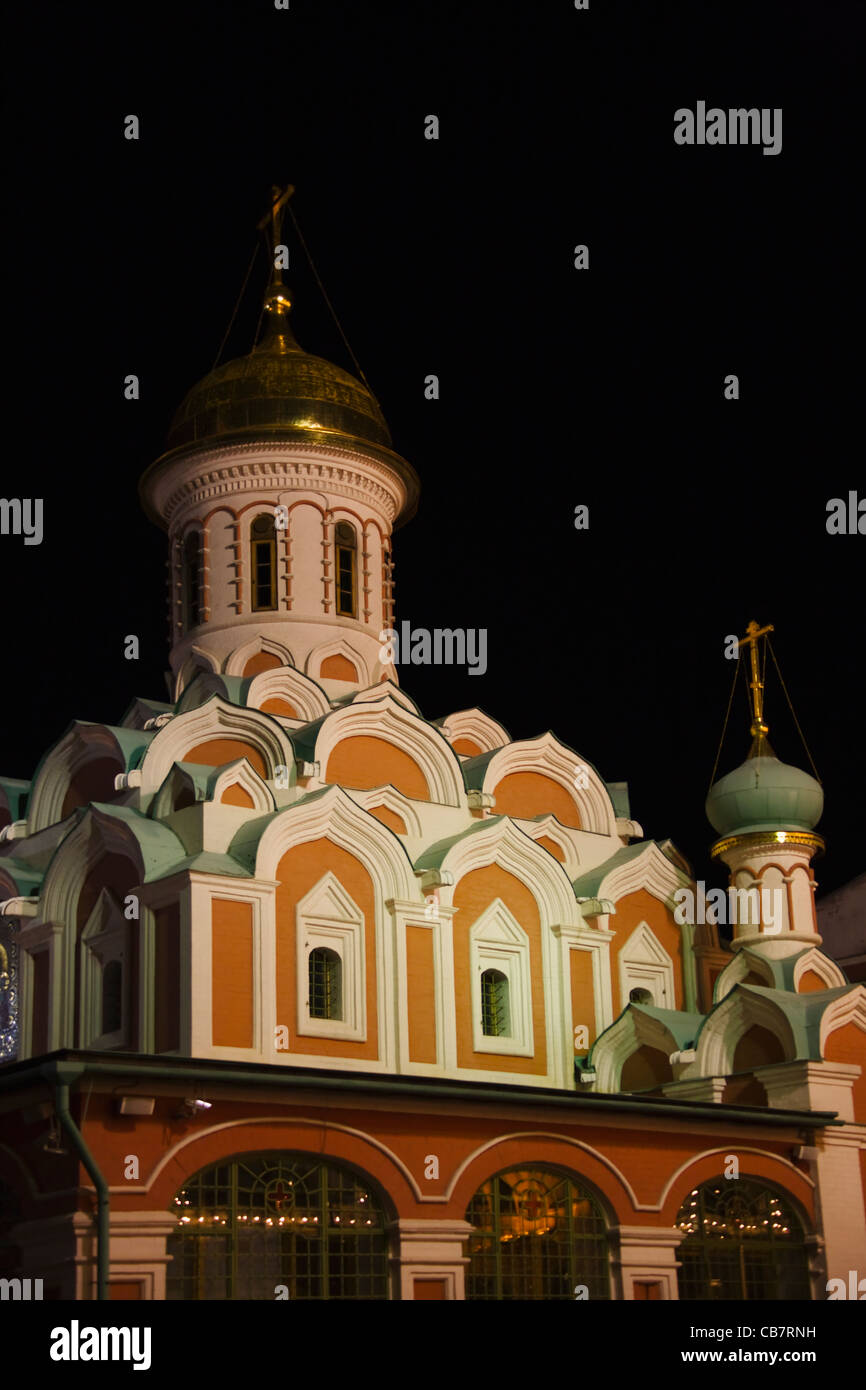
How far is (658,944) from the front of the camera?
Result: 18594mm

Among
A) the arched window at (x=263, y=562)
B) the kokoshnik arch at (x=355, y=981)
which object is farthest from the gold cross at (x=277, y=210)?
the arched window at (x=263, y=562)

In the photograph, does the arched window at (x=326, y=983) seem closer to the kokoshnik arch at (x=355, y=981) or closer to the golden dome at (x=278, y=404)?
the kokoshnik arch at (x=355, y=981)

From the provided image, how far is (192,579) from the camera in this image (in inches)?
782

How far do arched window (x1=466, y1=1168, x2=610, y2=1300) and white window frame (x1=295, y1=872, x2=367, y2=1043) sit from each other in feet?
7.59

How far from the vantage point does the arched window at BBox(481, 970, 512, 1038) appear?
55.8 feet

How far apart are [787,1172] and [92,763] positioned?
7235 mm

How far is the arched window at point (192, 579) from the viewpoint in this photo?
1966 centimetres

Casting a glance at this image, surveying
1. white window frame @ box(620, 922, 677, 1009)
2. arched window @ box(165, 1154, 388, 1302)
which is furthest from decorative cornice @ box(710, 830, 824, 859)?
arched window @ box(165, 1154, 388, 1302)

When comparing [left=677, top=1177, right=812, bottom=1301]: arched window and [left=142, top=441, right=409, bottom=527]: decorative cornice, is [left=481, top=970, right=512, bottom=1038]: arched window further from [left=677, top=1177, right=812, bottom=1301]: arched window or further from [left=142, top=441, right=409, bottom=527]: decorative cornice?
[left=142, top=441, right=409, bottom=527]: decorative cornice

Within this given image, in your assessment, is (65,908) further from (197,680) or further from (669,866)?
(669,866)

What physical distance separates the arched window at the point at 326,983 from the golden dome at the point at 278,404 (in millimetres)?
5904
